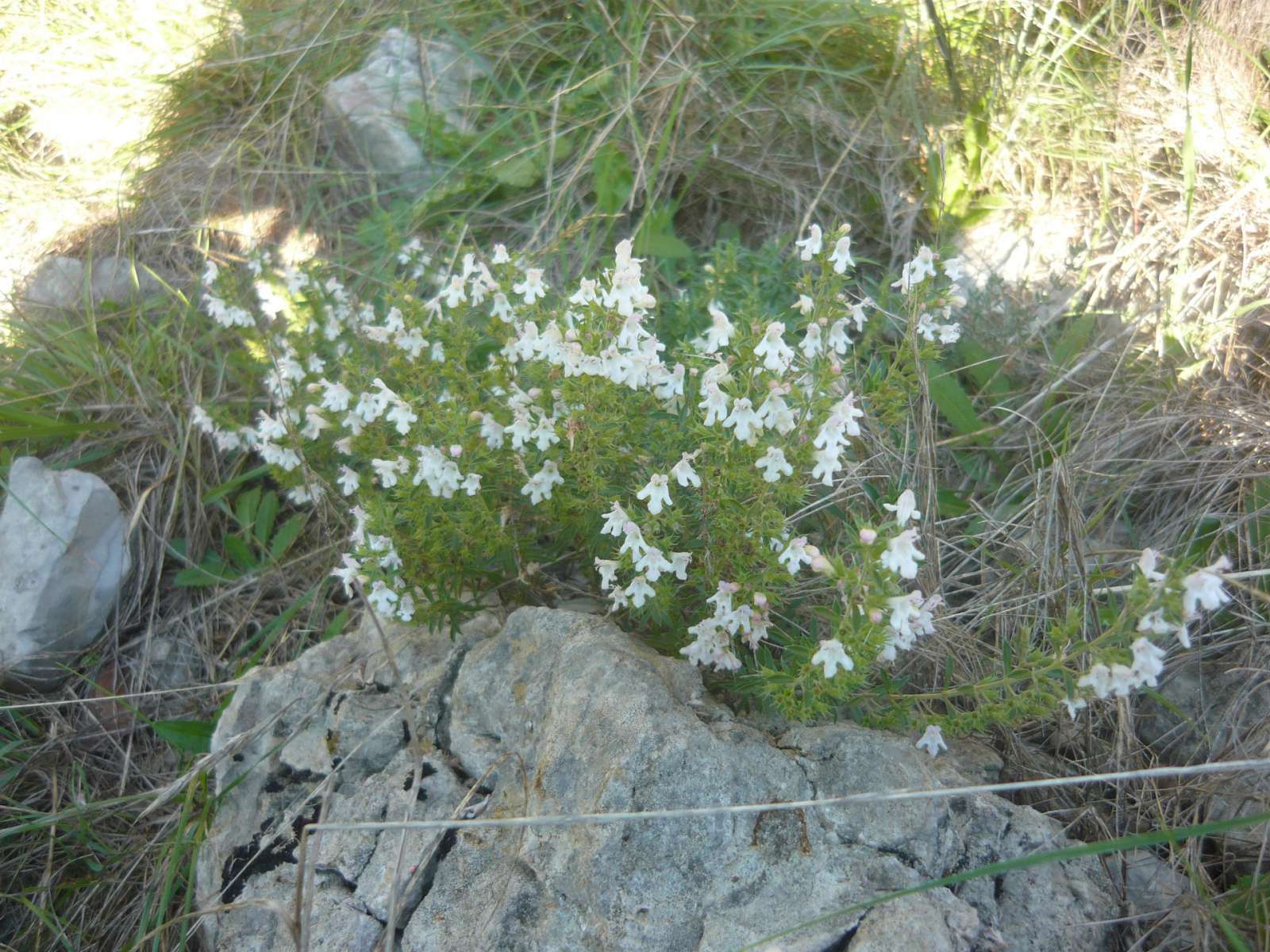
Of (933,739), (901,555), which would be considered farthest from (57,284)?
(933,739)

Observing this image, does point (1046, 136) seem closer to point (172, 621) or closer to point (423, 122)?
point (423, 122)

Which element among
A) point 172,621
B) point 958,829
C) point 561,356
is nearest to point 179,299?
point 172,621

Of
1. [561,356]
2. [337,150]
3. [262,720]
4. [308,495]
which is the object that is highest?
[561,356]

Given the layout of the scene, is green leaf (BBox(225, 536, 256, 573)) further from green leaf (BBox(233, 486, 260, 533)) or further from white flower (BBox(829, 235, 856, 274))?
white flower (BBox(829, 235, 856, 274))

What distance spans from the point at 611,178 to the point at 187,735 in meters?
2.71

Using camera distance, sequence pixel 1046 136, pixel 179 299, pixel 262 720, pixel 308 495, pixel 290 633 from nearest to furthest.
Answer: pixel 262 720 → pixel 308 495 → pixel 290 633 → pixel 1046 136 → pixel 179 299

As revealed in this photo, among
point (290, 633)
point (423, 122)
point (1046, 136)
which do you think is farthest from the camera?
point (423, 122)

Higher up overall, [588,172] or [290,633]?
[588,172]

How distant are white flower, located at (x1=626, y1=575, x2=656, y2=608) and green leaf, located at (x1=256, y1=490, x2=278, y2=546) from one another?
75.0 inches

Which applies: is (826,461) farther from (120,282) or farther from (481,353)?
(120,282)

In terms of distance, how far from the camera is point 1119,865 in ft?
6.51

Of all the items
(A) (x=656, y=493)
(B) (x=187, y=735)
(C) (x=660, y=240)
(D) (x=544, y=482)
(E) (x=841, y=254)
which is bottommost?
(B) (x=187, y=735)

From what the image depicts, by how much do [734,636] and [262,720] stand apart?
54.9 inches

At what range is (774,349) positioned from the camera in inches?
79.4
